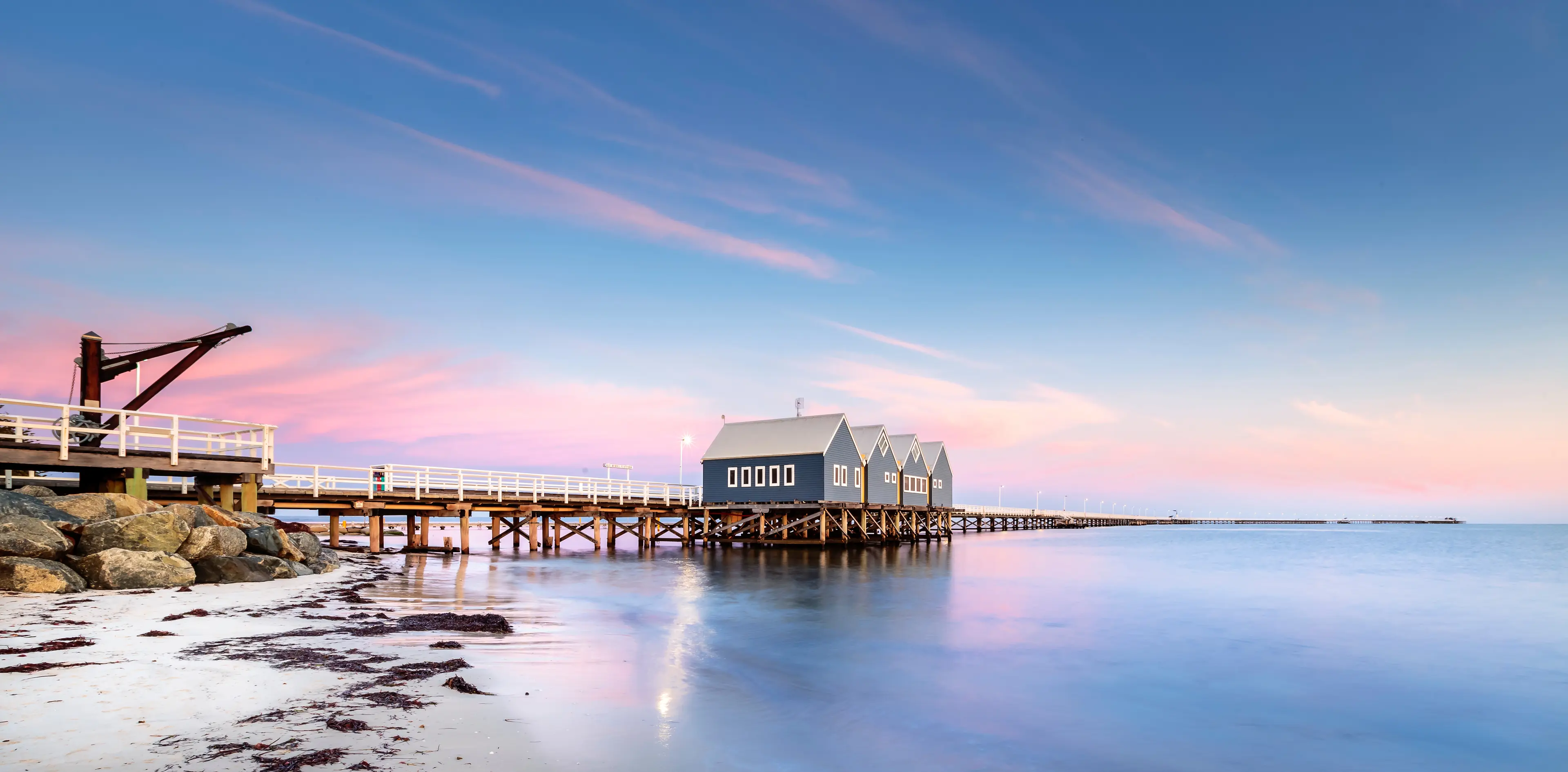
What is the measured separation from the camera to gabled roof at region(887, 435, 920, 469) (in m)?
67.0

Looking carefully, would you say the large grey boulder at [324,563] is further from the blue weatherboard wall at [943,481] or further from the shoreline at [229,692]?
the blue weatherboard wall at [943,481]

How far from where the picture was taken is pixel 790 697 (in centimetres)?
1305

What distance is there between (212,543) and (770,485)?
3825cm

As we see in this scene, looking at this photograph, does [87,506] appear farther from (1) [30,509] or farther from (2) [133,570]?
(2) [133,570]

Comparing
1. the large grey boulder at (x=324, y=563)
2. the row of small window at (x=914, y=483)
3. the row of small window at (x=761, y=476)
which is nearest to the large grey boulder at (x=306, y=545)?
the large grey boulder at (x=324, y=563)

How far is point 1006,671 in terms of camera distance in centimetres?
1620

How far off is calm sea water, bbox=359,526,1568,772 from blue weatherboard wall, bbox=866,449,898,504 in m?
23.0

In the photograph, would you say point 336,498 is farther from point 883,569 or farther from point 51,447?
point 883,569

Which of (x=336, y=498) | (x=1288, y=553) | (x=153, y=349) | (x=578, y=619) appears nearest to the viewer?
(x=578, y=619)

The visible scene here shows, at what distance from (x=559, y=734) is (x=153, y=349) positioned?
101 ft

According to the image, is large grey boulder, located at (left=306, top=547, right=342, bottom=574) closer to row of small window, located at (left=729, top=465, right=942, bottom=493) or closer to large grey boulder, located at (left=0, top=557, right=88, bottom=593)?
large grey boulder, located at (left=0, top=557, right=88, bottom=593)

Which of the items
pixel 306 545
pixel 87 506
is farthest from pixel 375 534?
pixel 87 506

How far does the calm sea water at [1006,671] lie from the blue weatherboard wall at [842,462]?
55.8ft

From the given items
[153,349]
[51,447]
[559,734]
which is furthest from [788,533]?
[559,734]
